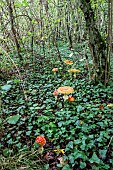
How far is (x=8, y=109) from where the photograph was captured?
12.1 ft

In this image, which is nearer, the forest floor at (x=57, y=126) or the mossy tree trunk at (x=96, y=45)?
the forest floor at (x=57, y=126)

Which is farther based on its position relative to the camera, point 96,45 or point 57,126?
point 96,45

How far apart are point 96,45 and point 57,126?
1.92 meters

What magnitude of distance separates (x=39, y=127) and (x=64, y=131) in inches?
18.8

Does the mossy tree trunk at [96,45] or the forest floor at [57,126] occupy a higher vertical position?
the mossy tree trunk at [96,45]

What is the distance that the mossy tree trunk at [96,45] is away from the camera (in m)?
3.75

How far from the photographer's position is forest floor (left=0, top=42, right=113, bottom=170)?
2326 millimetres

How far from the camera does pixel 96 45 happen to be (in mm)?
3889

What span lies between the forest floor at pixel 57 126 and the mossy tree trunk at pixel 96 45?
0.88ft

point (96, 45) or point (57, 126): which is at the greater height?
point (96, 45)

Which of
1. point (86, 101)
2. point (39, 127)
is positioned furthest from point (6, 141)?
point (86, 101)

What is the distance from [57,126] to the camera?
3033mm

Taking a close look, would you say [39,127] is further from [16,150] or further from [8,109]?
[8,109]

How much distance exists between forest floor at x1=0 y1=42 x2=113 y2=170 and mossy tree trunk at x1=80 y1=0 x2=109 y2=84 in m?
0.27
